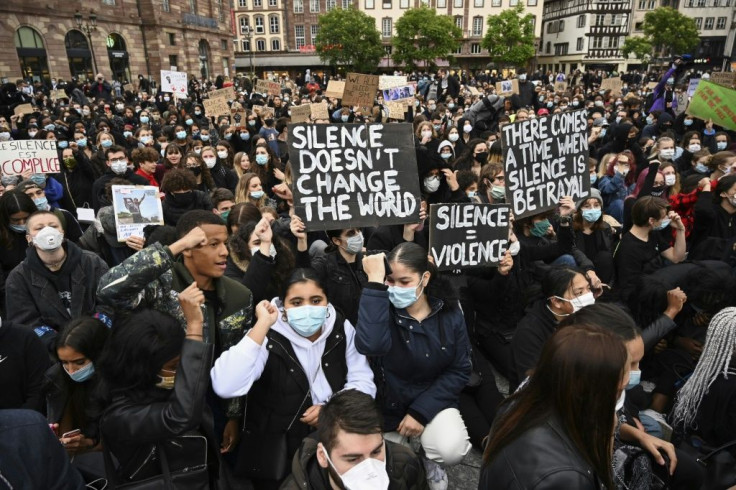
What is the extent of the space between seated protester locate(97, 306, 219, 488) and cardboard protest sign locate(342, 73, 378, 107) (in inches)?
426

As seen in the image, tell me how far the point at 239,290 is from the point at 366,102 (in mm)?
10266

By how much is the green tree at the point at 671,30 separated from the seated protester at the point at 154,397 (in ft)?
233

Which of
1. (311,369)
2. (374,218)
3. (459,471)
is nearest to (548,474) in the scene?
(311,369)

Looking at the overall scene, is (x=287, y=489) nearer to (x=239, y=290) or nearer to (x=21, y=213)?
(x=239, y=290)

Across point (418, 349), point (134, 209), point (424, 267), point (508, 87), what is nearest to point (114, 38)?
point (508, 87)

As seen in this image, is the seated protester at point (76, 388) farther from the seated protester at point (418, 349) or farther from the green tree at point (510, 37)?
the green tree at point (510, 37)

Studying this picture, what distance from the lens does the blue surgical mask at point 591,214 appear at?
4977 millimetres

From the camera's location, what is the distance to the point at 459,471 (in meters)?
3.50

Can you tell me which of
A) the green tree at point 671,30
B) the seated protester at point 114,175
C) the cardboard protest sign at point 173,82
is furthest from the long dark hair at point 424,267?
the green tree at point 671,30

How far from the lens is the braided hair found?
9.09ft

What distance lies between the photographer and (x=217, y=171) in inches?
308

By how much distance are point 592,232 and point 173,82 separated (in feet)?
54.7

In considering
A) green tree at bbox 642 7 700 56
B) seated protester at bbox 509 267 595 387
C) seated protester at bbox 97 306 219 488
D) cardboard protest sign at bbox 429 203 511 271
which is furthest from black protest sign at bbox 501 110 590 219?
green tree at bbox 642 7 700 56

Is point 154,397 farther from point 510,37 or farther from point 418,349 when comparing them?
point 510,37
